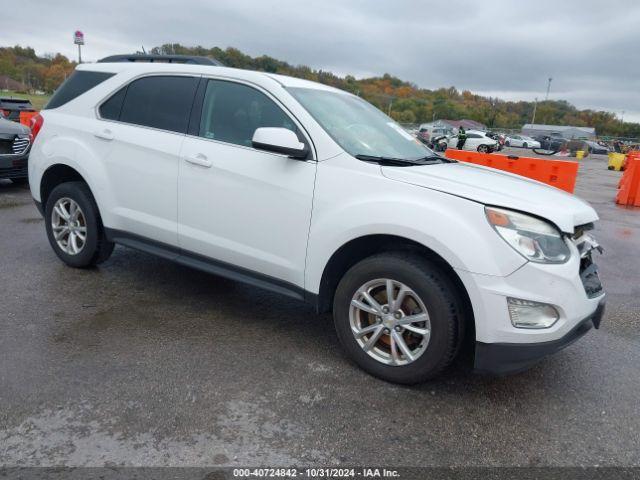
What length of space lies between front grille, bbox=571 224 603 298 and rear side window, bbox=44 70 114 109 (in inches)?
152

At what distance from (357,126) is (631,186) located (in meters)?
10.2

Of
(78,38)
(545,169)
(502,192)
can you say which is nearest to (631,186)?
(545,169)

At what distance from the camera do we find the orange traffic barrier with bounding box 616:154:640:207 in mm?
11203

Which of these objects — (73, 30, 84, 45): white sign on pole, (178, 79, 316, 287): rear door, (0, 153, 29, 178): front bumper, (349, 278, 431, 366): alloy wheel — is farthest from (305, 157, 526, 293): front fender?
(73, 30, 84, 45): white sign on pole

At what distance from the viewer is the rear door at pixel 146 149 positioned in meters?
3.86

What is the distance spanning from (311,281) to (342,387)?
69cm

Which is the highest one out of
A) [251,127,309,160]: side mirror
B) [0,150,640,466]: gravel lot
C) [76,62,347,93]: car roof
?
[76,62,347,93]: car roof

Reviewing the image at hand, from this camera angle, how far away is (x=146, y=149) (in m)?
3.95

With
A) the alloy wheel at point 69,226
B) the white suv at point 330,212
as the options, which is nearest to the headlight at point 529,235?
the white suv at point 330,212

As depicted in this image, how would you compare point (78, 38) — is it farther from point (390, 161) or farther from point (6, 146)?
point (390, 161)

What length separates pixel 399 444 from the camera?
2525mm

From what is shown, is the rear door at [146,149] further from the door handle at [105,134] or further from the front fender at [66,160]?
the front fender at [66,160]

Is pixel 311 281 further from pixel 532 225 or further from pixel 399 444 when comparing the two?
pixel 532 225

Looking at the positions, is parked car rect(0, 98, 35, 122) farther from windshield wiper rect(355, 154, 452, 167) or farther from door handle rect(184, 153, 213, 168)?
windshield wiper rect(355, 154, 452, 167)
